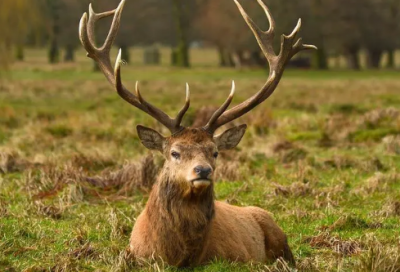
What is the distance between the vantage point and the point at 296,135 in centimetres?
1738

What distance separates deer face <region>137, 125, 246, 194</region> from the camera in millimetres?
6668

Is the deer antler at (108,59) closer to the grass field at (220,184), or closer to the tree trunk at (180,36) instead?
the grass field at (220,184)

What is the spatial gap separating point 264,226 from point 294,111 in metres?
15.2

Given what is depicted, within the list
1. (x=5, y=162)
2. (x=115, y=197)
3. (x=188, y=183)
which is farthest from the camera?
(x=5, y=162)

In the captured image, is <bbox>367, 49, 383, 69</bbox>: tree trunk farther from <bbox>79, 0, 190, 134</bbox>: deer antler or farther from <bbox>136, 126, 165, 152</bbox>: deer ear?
<bbox>136, 126, 165, 152</bbox>: deer ear

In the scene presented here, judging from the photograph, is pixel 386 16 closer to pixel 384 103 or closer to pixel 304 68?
pixel 304 68

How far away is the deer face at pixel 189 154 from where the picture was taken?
21.9 feet

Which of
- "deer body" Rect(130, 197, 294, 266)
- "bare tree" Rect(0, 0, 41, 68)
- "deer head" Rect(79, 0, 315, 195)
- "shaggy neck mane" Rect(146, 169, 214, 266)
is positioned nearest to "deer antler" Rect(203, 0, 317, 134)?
"deer head" Rect(79, 0, 315, 195)

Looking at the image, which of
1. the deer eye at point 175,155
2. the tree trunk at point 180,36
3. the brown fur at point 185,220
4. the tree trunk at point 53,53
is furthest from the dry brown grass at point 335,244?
the tree trunk at point 53,53

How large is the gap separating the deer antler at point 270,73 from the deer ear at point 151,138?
48 cm

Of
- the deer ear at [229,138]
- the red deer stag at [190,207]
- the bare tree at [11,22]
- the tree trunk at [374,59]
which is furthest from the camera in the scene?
the tree trunk at [374,59]

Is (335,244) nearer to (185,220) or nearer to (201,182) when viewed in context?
(185,220)

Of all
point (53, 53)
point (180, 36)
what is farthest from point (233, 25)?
point (53, 53)

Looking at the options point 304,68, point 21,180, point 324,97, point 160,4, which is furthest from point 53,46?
point 21,180
